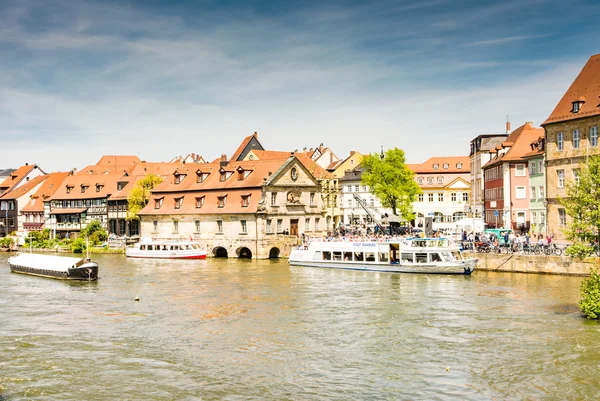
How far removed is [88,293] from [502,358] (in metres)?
27.4

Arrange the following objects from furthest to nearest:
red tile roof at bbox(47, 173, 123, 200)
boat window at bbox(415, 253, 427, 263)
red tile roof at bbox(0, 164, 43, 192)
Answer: red tile roof at bbox(0, 164, 43, 192) < red tile roof at bbox(47, 173, 123, 200) < boat window at bbox(415, 253, 427, 263)

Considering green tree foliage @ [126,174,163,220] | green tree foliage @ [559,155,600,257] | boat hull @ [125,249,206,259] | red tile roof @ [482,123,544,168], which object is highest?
red tile roof @ [482,123,544,168]

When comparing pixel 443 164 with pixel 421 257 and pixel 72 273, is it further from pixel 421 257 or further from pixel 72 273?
pixel 72 273

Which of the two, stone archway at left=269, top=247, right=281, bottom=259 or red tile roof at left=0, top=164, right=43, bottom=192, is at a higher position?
red tile roof at left=0, top=164, right=43, bottom=192

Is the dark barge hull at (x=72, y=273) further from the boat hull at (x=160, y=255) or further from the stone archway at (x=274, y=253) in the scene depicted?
the stone archway at (x=274, y=253)

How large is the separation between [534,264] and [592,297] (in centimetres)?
1798

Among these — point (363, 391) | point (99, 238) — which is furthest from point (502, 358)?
point (99, 238)

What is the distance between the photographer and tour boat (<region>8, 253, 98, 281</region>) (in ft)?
158

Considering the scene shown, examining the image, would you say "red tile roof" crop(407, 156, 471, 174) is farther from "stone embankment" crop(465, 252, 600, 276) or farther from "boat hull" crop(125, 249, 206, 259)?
"stone embankment" crop(465, 252, 600, 276)

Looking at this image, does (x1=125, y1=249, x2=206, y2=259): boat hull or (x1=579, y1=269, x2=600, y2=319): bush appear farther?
(x1=125, y1=249, x2=206, y2=259): boat hull

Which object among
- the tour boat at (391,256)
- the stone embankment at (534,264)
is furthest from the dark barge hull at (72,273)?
the stone embankment at (534,264)

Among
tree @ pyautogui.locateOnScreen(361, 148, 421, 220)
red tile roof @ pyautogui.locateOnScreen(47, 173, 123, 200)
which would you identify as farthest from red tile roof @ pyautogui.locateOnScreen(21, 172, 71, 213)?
tree @ pyautogui.locateOnScreen(361, 148, 421, 220)

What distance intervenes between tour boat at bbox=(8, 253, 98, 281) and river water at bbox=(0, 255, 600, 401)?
3571 mm

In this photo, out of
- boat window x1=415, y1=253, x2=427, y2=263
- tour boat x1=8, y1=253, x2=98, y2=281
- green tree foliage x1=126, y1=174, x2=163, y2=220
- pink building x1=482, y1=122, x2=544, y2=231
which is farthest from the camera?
green tree foliage x1=126, y1=174, x2=163, y2=220
